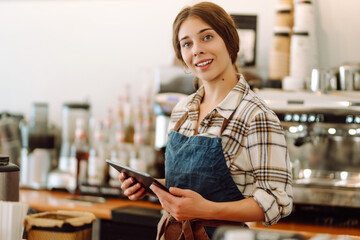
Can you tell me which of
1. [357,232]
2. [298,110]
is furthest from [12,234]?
[357,232]

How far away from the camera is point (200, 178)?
4.95 feet

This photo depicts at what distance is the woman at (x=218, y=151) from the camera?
1.38m

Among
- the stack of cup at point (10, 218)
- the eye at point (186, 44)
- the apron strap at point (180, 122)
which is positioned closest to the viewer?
the stack of cup at point (10, 218)

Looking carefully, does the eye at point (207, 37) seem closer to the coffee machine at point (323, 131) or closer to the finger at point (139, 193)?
the finger at point (139, 193)

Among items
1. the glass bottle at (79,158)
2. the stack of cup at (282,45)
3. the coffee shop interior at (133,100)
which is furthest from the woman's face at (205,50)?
the glass bottle at (79,158)

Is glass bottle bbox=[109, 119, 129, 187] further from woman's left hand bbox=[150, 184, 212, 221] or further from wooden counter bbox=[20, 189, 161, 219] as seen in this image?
woman's left hand bbox=[150, 184, 212, 221]

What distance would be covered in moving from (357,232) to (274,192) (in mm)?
1052

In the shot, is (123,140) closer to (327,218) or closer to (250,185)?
(327,218)

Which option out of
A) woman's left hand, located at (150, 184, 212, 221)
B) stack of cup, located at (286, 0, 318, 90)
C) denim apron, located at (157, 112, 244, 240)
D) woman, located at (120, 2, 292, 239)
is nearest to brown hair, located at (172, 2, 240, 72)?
woman, located at (120, 2, 292, 239)

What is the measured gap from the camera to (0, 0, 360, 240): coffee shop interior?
2.27 meters

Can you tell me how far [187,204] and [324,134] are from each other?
1170mm

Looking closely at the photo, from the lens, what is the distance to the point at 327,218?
232 cm

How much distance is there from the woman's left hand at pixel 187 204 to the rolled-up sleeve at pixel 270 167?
153 mm

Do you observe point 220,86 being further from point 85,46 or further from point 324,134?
point 85,46
